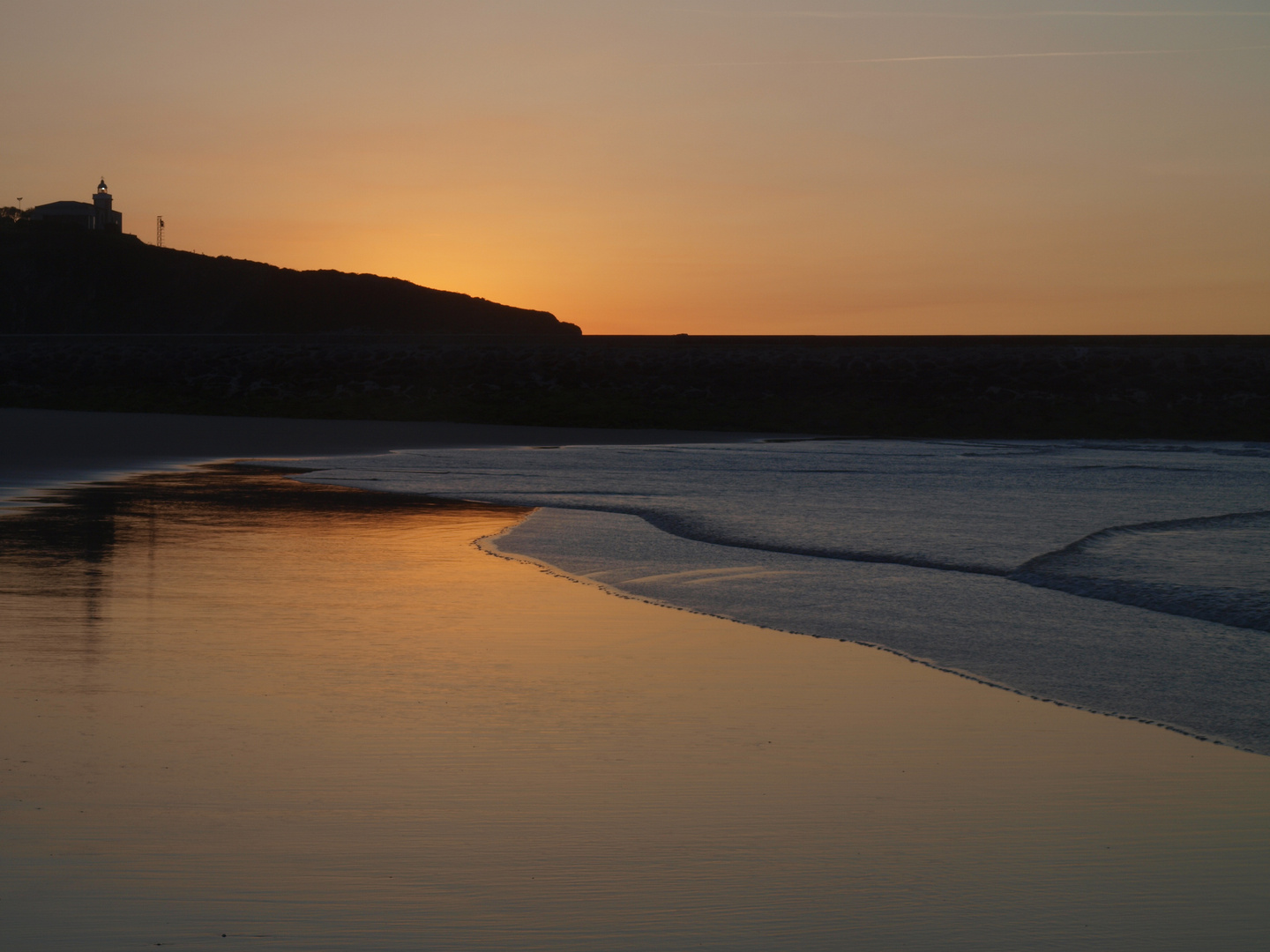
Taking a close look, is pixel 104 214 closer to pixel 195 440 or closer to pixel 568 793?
pixel 195 440

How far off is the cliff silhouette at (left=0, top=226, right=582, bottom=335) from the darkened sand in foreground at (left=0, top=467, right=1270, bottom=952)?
168 meters

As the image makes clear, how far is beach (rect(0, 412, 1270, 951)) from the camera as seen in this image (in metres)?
3.93

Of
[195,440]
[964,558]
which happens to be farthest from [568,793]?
[195,440]

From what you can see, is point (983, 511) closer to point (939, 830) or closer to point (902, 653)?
Result: point (902, 653)

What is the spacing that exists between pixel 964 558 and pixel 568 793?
316 inches

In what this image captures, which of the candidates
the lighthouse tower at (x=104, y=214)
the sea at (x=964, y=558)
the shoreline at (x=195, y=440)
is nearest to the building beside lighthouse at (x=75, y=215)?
the lighthouse tower at (x=104, y=214)

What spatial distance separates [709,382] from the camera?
203 feet

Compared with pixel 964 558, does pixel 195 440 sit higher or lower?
higher

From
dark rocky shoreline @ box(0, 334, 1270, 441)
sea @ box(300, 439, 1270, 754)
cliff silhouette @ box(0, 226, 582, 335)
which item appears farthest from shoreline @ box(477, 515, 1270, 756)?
cliff silhouette @ box(0, 226, 582, 335)

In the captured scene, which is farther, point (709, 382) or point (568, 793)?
point (709, 382)

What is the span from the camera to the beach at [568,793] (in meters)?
3.93

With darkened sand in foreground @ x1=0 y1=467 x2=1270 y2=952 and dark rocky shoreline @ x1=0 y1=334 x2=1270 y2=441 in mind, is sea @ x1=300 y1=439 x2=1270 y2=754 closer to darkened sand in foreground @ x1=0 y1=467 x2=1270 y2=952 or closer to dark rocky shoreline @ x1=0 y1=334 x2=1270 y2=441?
darkened sand in foreground @ x1=0 y1=467 x2=1270 y2=952

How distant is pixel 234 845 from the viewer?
14.4 ft

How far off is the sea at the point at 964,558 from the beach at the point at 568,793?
0.60m
